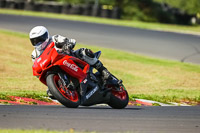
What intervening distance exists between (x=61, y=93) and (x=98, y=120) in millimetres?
1113

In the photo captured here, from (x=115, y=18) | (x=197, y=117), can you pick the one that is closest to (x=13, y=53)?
(x=197, y=117)

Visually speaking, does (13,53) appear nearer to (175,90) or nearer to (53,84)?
(175,90)

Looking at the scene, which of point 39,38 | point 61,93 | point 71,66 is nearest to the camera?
point 61,93

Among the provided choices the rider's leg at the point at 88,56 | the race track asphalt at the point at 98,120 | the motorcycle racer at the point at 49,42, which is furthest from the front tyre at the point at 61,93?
the rider's leg at the point at 88,56

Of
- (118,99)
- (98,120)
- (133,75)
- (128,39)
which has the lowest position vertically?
(128,39)

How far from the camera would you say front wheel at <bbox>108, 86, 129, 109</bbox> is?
26.6ft

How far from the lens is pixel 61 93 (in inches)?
281

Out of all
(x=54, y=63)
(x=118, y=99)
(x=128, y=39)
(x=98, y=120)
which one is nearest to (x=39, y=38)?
(x=54, y=63)

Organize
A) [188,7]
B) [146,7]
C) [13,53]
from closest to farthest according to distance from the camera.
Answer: [13,53] → [146,7] → [188,7]

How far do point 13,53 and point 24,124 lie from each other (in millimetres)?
11524

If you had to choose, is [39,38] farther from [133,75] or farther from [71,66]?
[133,75]

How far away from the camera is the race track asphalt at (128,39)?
19.2 metres

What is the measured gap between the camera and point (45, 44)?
7590 mm

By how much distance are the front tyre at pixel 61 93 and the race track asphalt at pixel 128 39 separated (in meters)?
10.6
